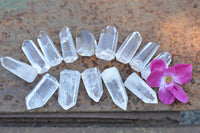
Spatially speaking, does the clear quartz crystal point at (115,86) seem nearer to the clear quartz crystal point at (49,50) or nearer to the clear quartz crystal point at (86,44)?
the clear quartz crystal point at (86,44)

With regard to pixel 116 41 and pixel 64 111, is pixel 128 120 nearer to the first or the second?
pixel 64 111

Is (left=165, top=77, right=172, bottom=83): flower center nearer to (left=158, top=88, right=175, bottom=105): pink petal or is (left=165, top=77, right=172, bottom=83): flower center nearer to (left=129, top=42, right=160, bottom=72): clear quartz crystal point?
(left=158, top=88, right=175, bottom=105): pink petal

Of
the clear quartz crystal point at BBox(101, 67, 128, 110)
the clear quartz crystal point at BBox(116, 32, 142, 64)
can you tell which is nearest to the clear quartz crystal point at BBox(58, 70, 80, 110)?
the clear quartz crystal point at BBox(101, 67, 128, 110)

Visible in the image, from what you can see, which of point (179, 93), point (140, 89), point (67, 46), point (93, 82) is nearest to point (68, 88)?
point (93, 82)

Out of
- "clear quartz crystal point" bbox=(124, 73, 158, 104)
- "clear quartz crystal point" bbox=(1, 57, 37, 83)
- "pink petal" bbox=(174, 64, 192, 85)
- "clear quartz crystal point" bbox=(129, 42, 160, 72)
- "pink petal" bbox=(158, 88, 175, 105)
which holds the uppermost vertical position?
"clear quartz crystal point" bbox=(1, 57, 37, 83)

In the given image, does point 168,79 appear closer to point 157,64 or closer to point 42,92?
point 157,64

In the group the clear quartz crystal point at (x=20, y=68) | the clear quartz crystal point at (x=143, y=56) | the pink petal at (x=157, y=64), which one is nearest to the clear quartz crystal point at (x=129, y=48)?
the clear quartz crystal point at (x=143, y=56)

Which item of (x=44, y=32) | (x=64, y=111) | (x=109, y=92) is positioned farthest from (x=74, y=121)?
(x=44, y=32)

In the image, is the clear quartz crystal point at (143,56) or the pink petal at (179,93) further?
the clear quartz crystal point at (143,56)
